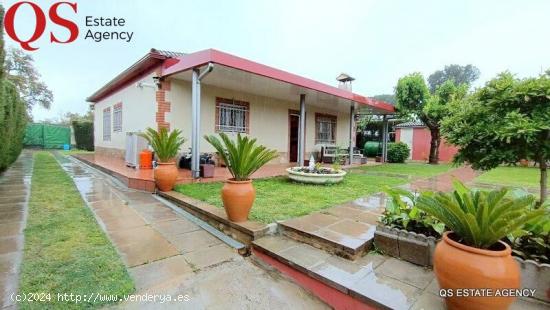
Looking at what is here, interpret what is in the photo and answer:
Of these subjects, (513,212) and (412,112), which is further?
(412,112)

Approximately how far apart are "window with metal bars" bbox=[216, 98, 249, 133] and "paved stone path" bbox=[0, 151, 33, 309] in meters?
4.83

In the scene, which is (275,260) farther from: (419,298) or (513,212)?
(513,212)

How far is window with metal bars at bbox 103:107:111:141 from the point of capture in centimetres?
1140

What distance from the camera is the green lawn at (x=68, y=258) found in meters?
1.92

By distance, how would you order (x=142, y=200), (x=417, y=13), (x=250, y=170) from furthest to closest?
1. (x=417, y=13)
2. (x=142, y=200)
3. (x=250, y=170)

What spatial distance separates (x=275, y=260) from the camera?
263 cm

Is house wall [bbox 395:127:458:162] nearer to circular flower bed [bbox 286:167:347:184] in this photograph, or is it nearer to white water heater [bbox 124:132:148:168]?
circular flower bed [bbox 286:167:347:184]

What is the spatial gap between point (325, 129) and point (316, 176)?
7193 millimetres

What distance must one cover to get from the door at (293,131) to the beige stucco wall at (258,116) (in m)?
→ 0.26

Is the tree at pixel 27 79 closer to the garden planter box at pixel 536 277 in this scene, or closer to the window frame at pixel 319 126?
the window frame at pixel 319 126

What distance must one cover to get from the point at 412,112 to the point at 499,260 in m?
12.4

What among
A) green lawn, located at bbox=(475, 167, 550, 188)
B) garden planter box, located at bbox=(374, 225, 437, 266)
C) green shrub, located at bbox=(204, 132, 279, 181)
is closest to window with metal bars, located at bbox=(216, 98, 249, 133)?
green shrub, located at bbox=(204, 132, 279, 181)

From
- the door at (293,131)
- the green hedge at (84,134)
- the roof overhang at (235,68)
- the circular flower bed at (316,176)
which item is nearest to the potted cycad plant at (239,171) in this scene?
the roof overhang at (235,68)

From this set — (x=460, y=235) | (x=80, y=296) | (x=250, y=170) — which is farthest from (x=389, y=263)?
(x=80, y=296)
